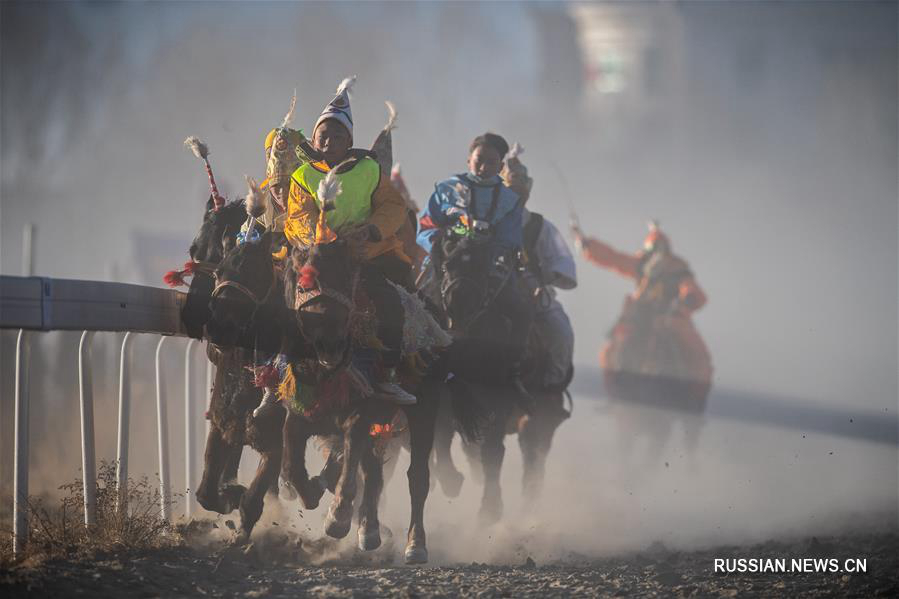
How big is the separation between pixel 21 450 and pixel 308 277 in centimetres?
168

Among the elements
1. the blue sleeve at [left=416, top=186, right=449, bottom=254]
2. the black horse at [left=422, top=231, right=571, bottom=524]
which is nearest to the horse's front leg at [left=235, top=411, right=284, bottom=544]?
the black horse at [left=422, top=231, right=571, bottom=524]

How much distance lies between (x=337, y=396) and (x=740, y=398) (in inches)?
791

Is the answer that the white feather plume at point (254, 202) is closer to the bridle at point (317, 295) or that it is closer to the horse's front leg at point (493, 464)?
the bridle at point (317, 295)

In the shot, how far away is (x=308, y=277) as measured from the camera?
808 cm

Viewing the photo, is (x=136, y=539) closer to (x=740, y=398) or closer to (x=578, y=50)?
(x=740, y=398)

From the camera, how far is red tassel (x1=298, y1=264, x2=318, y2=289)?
26.5ft

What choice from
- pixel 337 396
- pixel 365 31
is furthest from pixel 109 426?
pixel 365 31

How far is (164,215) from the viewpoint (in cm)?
3675

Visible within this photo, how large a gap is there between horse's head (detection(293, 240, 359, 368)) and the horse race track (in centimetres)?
115

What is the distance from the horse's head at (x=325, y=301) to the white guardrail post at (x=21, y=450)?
1403 millimetres

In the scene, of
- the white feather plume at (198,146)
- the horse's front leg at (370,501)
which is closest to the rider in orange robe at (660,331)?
the white feather plume at (198,146)

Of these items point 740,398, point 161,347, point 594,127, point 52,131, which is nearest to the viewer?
point 161,347

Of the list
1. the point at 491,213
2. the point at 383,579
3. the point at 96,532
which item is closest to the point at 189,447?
the point at 96,532

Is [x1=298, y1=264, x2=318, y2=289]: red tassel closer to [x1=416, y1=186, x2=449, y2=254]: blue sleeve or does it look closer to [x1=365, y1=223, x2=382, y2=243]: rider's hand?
[x1=365, y1=223, x2=382, y2=243]: rider's hand
